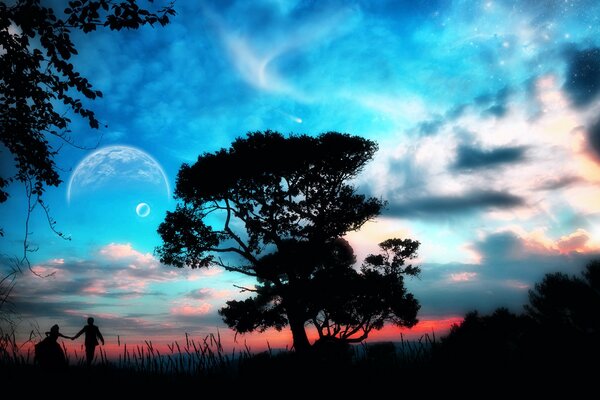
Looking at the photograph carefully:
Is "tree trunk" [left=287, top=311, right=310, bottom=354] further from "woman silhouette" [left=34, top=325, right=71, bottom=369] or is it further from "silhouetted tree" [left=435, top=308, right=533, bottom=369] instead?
"silhouetted tree" [left=435, top=308, right=533, bottom=369]

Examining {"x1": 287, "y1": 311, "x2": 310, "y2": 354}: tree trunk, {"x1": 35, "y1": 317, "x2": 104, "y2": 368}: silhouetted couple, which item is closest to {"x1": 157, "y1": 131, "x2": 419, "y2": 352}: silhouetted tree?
{"x1": 287, "y1": 311, "x2": 310, "y2": 354}: tree trunk

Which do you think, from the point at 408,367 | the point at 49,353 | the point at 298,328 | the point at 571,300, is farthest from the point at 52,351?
the point at 571,300

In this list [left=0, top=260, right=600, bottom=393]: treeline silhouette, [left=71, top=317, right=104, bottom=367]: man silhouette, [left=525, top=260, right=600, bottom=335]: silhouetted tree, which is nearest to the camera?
[left=0, top=260, right=600, bottom=393]: treeline silhouette

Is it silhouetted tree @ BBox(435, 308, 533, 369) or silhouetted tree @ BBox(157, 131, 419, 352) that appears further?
silhouetted tree @ BBox(157, 131, 419, 352)

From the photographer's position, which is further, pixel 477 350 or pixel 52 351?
pixel 52 351

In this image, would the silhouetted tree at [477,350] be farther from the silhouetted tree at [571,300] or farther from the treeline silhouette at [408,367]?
the silhouetted tree at [571,300]

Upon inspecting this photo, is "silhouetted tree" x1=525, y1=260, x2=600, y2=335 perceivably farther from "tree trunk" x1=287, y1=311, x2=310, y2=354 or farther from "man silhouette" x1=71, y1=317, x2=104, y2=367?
"man silhouette" x1=71, y1=317, x2=104, y2=367

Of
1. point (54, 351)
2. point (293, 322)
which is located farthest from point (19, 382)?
point (293, 322)

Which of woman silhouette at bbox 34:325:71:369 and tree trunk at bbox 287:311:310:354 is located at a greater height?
woman silhouette at bbox 34:325:71:369

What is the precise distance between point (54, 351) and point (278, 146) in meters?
14.2

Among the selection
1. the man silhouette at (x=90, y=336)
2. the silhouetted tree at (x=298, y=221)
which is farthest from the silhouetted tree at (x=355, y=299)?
the man silhouette at (x=90, y=336)

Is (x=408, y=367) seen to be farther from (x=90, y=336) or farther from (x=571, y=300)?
(x=571, y=300)

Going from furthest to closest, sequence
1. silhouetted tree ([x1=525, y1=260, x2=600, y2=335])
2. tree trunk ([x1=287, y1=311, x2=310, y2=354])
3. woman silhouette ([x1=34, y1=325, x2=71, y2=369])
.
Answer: tree trunk ([x1=287, y1=311, x2=310, y2=354]), silhouetted tree ([x1=525, y1=260, x2=600, y2=335]), woman silhouette ([x1=34, y1=325, x2=71, y2=369])

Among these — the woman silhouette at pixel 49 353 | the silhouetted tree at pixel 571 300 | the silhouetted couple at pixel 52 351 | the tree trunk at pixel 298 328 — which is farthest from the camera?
the tree trunk at pixel 298 328
